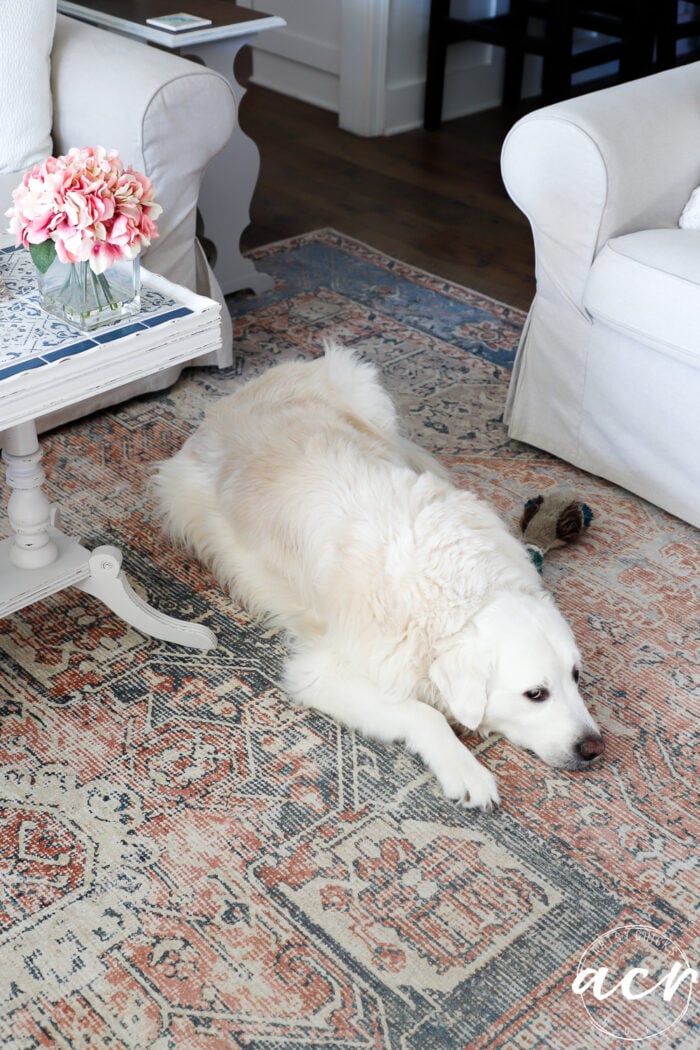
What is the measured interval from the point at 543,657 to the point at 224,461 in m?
0.75

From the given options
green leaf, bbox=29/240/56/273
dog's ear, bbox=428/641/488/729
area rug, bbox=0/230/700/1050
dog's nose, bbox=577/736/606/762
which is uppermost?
green leaf, bbox=29/240/56/273

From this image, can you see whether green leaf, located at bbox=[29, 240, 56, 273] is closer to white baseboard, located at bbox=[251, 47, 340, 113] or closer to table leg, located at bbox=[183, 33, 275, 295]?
table leg, located at bbox=[183, 33, 275, 295]

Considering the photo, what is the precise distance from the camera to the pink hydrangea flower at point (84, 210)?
152cm

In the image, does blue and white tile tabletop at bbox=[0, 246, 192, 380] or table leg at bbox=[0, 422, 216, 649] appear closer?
blue and white tile tabletop at bbox=[0, 246, 192, 380]

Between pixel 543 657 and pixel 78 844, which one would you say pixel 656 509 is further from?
pixel 78 844

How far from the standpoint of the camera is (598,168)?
7.09 feet

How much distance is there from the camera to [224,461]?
Result: 2.04 m

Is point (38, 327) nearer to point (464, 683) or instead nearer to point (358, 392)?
point (358, 392)

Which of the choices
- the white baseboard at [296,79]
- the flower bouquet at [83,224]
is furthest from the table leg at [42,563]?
the white baseboard at [296,79]

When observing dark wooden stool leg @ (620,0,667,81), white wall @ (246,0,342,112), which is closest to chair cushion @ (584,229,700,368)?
dark wooden stool leg @ (620,0,667,81)

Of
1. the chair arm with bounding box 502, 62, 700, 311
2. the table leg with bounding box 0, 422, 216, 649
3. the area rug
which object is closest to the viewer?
the area rug

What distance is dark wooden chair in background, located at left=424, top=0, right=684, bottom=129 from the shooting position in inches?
156

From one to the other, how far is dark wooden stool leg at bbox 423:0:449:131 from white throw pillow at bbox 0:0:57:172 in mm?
2149

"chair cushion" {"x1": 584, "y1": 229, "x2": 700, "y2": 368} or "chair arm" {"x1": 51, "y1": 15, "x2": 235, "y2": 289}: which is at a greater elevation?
"chair arm" {"x1": 51, "y1": 15, "x2": 235, "y2": 289}
